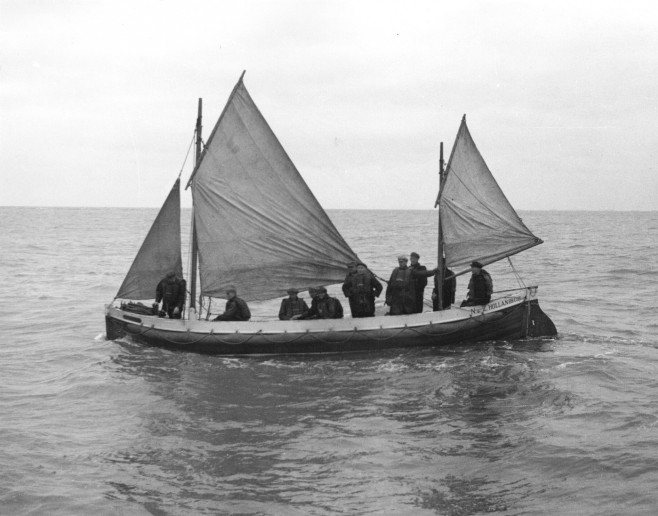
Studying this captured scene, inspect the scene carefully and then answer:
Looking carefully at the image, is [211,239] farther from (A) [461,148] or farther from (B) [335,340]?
(A) [461,148]

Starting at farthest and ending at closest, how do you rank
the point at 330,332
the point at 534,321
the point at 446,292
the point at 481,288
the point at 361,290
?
the point at 534,321
the point at 446,292
the point at 481,288
the point at 361,290
the point at 330,332

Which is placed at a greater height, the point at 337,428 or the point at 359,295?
the point at 359,295

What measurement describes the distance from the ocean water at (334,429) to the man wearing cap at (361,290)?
50.2 inches

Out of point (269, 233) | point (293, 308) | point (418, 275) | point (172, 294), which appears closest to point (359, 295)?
point (418, 275)

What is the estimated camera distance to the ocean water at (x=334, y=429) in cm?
1240

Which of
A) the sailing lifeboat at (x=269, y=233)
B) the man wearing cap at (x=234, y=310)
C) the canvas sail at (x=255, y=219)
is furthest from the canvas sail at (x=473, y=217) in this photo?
the man wearing cap at (x=234, y=310)

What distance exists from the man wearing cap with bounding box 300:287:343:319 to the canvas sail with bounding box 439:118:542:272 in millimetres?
3568

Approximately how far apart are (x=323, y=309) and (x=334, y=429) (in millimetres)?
6624

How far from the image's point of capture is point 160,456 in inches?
564

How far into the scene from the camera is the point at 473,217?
75.3ft

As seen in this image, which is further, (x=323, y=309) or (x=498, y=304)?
(x=498, y=304)

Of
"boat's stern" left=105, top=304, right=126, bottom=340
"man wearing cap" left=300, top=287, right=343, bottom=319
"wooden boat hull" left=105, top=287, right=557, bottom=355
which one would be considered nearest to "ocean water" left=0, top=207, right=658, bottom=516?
"wooden boat hull" left=105, top=287, right=557, bottom=355

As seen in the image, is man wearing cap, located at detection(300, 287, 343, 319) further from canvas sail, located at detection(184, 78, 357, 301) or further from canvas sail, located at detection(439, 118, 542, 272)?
canvas sail, located at detection(439, 118, 542, 272)

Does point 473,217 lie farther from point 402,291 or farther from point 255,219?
point 255,219
